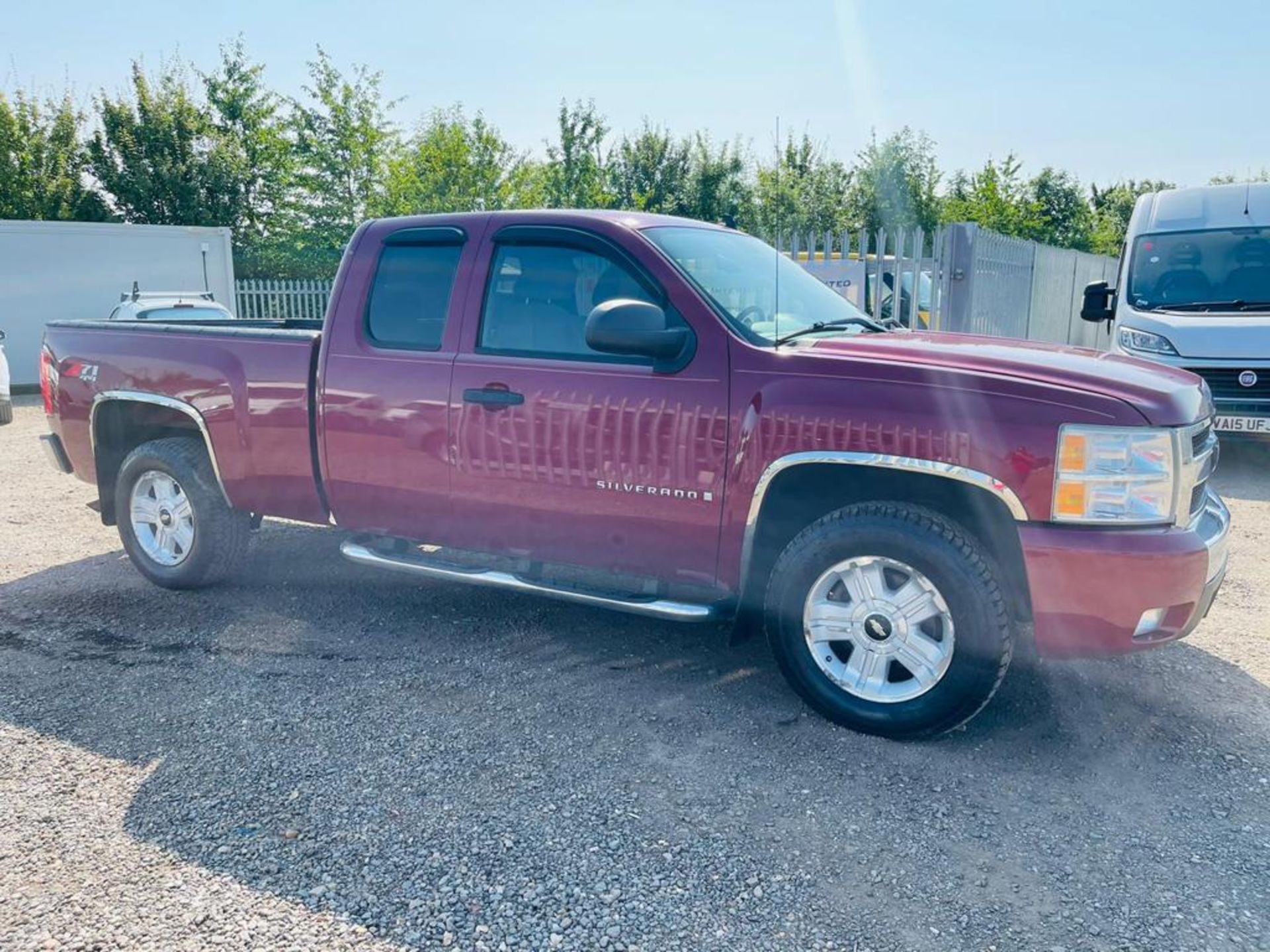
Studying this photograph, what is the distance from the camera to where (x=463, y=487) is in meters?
4.49

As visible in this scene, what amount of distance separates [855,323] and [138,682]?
3.60 meters

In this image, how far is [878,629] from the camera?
374 cm

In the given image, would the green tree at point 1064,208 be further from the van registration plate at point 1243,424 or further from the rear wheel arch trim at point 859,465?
the rear wheel arch trim at point 859,465

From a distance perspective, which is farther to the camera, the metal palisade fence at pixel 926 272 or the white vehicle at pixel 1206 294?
the metal palisade fence at pixel 926 272

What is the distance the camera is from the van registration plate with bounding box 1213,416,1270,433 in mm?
8164

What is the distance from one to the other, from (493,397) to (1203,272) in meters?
7.70

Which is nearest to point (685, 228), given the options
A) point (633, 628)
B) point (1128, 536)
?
point (633, 628)

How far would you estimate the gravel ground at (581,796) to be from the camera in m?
2.76

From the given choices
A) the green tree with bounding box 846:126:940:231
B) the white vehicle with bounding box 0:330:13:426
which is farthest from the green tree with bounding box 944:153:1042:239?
the white vehicle with bounding box 0:330:13:426

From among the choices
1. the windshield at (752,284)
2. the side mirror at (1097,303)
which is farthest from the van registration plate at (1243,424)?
the windshield at (752,284)

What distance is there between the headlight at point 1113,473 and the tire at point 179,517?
4.17 meters

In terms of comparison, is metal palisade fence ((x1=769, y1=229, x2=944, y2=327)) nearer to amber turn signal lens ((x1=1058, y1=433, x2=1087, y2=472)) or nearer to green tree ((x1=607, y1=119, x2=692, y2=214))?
amber turn signal lens ((x1=1058, y1=433, x2=1087, y2=472))

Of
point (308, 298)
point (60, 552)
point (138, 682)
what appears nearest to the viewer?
point (138, 682)

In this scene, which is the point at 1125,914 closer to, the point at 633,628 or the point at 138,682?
the point at 633,628
